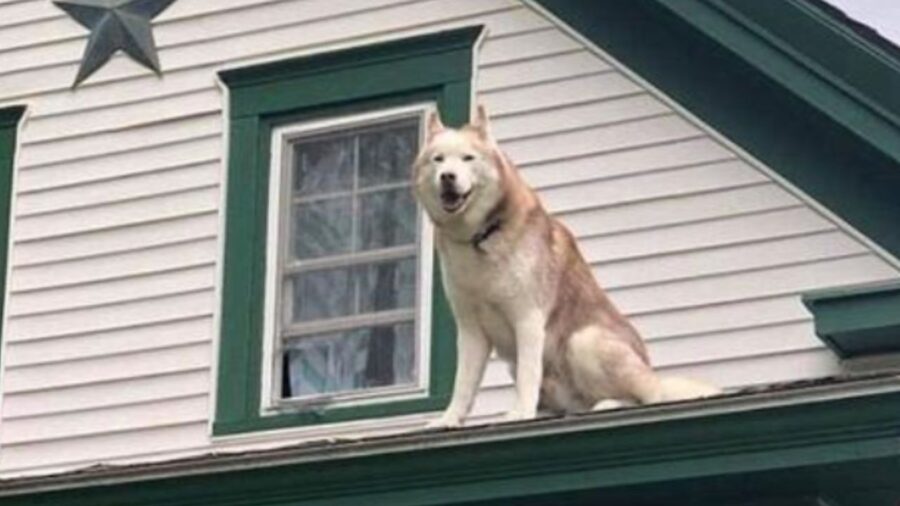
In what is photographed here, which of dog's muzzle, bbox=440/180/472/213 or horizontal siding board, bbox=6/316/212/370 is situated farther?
horizontal siding board, bbox=6/316/212/370

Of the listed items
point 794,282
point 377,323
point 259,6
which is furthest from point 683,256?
point 259,6

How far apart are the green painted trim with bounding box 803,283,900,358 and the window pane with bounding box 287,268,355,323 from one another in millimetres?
2519

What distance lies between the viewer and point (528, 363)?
33.3 ft

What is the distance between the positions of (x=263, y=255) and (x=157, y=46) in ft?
4.69

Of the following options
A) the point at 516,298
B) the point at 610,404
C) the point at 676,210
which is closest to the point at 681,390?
the point at 610,404

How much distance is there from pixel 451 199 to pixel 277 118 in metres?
2.61

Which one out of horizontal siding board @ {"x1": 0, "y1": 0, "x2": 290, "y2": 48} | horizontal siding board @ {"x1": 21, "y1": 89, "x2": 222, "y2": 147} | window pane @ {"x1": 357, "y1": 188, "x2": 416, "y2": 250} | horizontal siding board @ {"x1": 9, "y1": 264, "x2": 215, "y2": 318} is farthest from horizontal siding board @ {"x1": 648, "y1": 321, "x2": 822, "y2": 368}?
horizontal siding board @ {"x1": 0, "y1": 0, "x2": 290, "y2": 48}

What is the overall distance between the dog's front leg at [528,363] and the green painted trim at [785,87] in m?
1.75

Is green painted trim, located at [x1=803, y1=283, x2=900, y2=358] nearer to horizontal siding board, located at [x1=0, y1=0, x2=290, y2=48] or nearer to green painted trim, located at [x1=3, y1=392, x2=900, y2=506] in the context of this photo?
green painted trim, located at [x1=3, y1=392, x2=900, y2=506]

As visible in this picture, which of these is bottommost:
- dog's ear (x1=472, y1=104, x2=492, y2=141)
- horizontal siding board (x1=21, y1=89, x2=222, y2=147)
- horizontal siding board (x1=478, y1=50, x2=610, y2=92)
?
dog's ear (x1=472, y1=104, x2=492, y2=141)

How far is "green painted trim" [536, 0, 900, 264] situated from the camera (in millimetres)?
11117

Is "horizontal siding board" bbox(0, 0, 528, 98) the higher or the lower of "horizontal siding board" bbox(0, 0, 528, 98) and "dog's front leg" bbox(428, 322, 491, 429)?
the higher

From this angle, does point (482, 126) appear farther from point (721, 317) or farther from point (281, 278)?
point (281, 278)

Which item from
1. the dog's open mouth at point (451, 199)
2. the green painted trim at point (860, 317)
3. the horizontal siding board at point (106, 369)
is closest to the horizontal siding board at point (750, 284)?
the green painted trim at point (860, 317)
